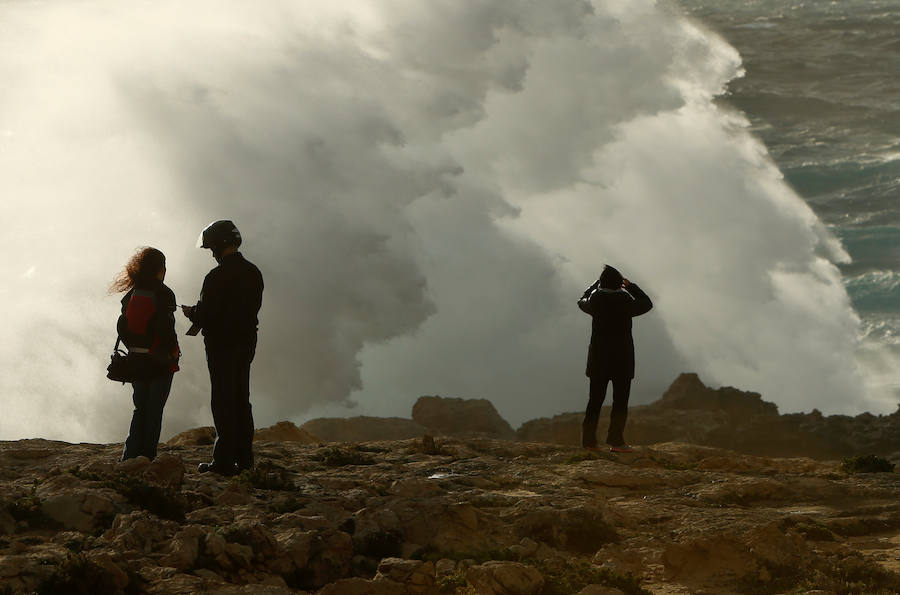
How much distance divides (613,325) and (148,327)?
205 inches

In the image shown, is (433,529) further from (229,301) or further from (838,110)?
(838,110)

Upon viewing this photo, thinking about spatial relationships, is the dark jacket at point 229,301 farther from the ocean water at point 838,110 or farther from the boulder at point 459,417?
the ocean water at point 838,110

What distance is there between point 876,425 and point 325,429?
14.1m

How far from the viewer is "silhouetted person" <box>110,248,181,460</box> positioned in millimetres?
10758

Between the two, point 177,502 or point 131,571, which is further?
point 177,502

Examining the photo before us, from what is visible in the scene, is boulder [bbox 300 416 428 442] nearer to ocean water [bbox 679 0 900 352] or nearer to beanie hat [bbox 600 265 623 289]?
beanie hat [bbox 600 265 623 289]

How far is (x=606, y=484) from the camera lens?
1233 cm

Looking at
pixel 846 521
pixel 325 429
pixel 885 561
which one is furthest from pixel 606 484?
pixel 325 429

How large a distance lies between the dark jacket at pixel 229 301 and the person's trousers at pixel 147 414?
1.84ft

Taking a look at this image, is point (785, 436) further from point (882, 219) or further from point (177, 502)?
point (882, 219)

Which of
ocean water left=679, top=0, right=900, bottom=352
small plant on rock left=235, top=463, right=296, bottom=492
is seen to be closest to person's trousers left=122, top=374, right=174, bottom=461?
small plant on rock left=235, top=463, right=296, bottom=492

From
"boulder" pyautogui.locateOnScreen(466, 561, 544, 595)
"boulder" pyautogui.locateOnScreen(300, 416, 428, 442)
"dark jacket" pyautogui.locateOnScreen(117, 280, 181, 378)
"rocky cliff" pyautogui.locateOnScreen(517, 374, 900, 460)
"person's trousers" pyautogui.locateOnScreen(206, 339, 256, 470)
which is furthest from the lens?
"rocky cliff" pyautogui.locateOnScreen(517, 374, 900, 460)

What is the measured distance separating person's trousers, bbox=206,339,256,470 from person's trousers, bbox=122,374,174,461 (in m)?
0.40

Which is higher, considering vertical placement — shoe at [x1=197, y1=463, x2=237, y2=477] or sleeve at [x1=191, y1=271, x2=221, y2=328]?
sleeve at [x1=191, y1=271, x2=221, y2=328]
